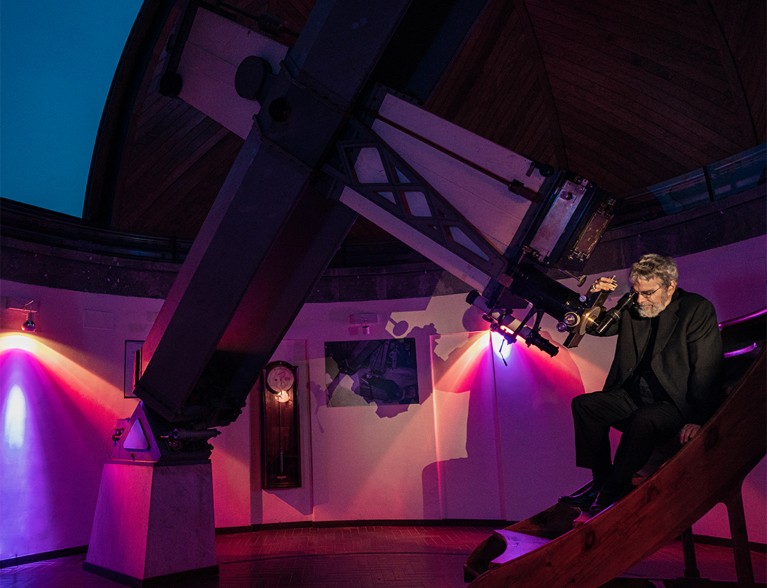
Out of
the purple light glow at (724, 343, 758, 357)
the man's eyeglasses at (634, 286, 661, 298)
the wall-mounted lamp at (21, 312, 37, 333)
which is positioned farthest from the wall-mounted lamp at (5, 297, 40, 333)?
the purple light glow at (724, 343, 758, 357)

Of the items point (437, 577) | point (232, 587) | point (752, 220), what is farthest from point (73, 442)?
point (752, 220)

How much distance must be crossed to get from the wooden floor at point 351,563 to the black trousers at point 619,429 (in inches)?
74.7

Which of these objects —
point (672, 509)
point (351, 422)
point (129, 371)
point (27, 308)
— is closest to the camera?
point (672, 509)

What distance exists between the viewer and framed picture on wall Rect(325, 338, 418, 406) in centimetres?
806

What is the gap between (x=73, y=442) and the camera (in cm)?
685

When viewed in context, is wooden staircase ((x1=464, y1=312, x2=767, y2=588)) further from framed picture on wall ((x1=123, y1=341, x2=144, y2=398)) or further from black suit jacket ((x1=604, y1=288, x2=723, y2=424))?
framed picture on wall ((x1=123, y1=341, x2=144, y2=398))

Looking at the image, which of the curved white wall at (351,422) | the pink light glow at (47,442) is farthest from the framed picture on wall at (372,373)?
the pink light glow at (47,442)

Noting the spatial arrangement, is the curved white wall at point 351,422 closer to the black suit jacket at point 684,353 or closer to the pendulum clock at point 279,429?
the pendulum clock at point 279,429

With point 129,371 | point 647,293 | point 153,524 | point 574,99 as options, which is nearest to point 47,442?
point 129,371

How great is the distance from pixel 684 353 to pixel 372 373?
552cm

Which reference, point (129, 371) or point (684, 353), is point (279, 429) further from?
point (684, 353)

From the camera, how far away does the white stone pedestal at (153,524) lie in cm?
502

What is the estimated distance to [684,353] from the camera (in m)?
2.94

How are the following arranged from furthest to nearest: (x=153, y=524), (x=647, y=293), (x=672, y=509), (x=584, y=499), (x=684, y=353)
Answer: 1. (x=153, y=524)
2. (x=647, y=293)
3. (x=584, y=499)
4. (x=684, y=353)
5. (x=672, y=509)
